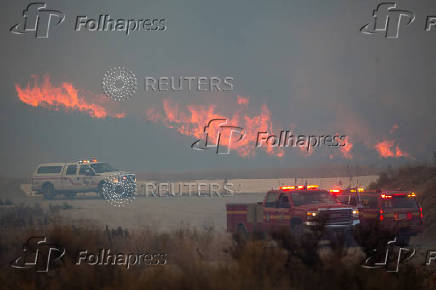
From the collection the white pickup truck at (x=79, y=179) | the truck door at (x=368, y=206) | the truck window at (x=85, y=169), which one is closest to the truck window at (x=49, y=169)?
the white pickup truck at (x=79, y=179)

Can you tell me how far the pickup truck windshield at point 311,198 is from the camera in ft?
79.5

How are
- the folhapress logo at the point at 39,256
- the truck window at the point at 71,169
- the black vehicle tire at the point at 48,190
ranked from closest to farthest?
the folhapress logo at the point at 39,256 → the truck window at the point at 71,169 → the black vehicle tire at the point at 48,190

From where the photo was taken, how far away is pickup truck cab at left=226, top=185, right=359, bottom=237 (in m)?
23.2

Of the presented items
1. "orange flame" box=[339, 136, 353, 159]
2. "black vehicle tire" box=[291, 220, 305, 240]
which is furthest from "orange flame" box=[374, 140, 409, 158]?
"black vehicle tire" box=[291, 220, 305, 240]

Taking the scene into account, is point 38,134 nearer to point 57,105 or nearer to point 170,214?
point 57,105

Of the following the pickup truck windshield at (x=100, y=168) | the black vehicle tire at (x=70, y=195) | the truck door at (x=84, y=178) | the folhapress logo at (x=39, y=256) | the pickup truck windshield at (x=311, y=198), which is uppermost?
the pickup truck windshield at (x=311, y=198)

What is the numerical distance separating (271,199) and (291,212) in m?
1.51

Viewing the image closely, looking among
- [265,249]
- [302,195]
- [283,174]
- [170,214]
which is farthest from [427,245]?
[283,174]

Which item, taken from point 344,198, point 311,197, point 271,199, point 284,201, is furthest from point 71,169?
point 311,197

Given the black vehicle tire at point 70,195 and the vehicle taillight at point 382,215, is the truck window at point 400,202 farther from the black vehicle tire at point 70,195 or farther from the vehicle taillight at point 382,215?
the black vehicle tire at point 70,195

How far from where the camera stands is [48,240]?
56.1ft

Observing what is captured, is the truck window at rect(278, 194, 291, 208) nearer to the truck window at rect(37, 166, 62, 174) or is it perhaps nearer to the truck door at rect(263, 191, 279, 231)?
the truck door at rect(263, 191, 279, 231)

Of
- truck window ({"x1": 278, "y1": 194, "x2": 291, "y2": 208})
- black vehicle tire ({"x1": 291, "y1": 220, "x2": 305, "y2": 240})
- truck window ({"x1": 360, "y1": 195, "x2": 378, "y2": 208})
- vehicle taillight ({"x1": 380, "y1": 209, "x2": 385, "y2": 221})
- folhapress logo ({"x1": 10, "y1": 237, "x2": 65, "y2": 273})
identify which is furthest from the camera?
truck window ({"x1": 360, "y1": 195, "x2": 378, "y2": 208})

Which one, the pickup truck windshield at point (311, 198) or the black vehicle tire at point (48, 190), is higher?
the pickup truck windshield at point (311, 198)
